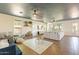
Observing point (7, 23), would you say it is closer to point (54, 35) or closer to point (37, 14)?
point (37, 14)

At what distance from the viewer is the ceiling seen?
2.97 metres

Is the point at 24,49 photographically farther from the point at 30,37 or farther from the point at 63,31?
the point at 63,31

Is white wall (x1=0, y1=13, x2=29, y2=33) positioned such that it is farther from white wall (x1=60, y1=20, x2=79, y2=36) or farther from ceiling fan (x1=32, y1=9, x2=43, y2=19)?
white wall (x1=60, y1=20, x2=79, y2=36)

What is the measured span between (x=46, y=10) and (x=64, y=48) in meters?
0.92

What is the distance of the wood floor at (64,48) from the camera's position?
2.99 m

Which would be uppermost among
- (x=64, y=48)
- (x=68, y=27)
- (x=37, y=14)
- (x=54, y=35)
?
(x=37, y=14)

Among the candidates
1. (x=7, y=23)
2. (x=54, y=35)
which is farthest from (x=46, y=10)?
(x=7, y=23)

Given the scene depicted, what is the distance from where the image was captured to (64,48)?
9.84 ft

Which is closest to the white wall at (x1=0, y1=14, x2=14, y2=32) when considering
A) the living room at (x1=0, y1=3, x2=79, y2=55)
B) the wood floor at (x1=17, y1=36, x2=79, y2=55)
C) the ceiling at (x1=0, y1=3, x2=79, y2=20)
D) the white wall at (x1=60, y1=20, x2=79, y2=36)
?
the living room at (x1=0, y1=3, x2=79, y2=55)

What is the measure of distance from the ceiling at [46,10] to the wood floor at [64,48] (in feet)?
1.65

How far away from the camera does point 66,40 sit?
3.01 metres

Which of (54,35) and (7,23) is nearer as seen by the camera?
(7,23)
